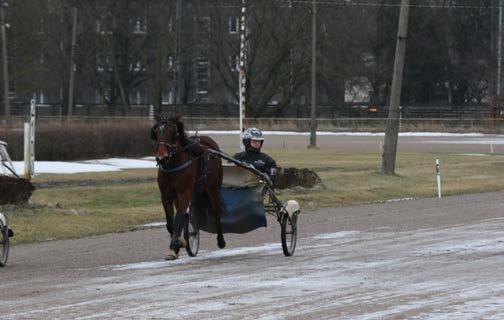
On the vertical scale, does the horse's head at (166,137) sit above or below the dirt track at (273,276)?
above

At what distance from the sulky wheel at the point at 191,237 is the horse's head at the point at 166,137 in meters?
1.11

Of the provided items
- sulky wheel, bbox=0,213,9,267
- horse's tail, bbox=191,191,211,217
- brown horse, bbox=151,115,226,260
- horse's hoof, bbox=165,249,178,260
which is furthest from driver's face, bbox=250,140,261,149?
sulky wheel, bbox=0,213,9,267

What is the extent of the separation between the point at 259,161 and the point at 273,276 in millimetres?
3130

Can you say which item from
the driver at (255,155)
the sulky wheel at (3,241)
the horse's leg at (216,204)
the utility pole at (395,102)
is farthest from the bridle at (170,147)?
the utility pole at (395,102)

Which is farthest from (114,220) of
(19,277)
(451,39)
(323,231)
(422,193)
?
(451,39)

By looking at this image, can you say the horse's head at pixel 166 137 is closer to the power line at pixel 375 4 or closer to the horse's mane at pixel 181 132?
the horse's mane at pixel 181 132

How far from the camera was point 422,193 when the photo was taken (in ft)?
102

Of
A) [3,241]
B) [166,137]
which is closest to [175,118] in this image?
[166,137]

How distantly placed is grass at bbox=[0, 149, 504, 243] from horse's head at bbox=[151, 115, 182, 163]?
4441 mm

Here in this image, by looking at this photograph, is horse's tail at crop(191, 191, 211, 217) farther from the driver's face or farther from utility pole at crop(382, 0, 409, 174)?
utility pole at crop(382, 0, 409, 174)

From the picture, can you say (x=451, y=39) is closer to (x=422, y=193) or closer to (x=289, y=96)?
(x=289, y=96)

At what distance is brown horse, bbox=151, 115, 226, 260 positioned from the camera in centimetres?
1510

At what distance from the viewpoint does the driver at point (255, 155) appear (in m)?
16.3

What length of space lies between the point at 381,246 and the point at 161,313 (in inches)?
281
